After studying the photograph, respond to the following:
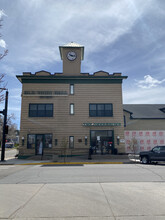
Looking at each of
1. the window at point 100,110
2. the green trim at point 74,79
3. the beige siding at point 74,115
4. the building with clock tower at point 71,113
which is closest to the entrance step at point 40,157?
the building with clock tower at point 71,113

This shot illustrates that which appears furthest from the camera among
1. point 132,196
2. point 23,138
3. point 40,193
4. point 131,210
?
point 23,138

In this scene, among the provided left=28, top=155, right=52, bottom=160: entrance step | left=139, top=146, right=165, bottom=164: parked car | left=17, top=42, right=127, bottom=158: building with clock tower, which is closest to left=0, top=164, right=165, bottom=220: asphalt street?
left=139, top=146, right=165, bottom=164: parked car

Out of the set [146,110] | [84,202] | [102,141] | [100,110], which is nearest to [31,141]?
[102,141]

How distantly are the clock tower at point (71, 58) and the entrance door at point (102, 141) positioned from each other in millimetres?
8662

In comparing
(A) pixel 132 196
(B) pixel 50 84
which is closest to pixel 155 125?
(B) pixel 50 84

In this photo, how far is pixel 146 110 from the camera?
2955 cm

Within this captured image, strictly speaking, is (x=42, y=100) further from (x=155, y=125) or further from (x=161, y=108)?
(x=161, y=108)

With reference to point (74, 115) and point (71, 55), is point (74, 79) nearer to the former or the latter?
point (71, 55)

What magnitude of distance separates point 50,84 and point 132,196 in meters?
19.8

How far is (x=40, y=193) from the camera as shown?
7035mm

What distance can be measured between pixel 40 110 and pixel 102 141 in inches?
358

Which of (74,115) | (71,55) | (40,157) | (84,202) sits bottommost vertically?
(40,157)

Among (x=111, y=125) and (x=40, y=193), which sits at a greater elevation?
(x=111, y=125)

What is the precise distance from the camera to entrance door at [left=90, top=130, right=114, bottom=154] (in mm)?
23031
